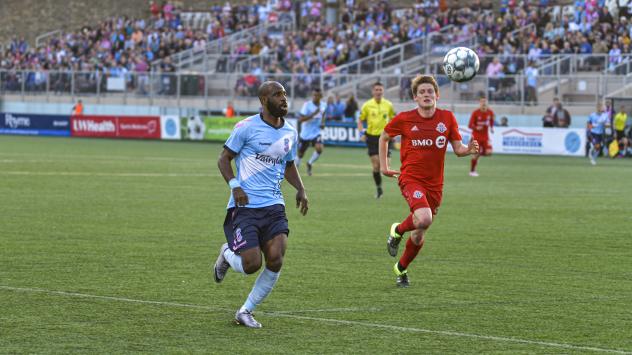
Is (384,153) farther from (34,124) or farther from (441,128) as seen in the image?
(34,124)

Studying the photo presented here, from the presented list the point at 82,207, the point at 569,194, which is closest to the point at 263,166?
the point at 82,207

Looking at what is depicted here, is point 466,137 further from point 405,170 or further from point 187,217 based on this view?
point 405,170

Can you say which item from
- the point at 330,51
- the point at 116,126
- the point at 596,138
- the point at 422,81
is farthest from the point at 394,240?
the point at 116,126

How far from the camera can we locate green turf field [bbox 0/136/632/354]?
340 inches

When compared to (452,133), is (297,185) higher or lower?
lower

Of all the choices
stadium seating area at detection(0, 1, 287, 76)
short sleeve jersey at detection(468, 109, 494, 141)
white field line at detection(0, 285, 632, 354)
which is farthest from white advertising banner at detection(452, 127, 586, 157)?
white field line at detection(0, 285, 632, 354)

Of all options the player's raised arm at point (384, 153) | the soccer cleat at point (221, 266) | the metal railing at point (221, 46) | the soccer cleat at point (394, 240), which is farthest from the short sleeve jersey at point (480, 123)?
the soccer cleat at point (221, 266)

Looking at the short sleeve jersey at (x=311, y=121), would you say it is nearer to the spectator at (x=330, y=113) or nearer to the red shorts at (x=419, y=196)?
the spectator at (x=330, y=113)

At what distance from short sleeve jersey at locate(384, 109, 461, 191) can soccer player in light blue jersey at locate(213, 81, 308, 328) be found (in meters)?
2.47

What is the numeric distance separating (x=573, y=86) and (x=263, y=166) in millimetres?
34846

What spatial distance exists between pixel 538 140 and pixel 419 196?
3083 centimetres

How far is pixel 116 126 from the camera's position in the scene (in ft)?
174

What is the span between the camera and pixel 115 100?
176 ft

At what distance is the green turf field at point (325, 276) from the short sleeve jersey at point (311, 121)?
14.9 feet
